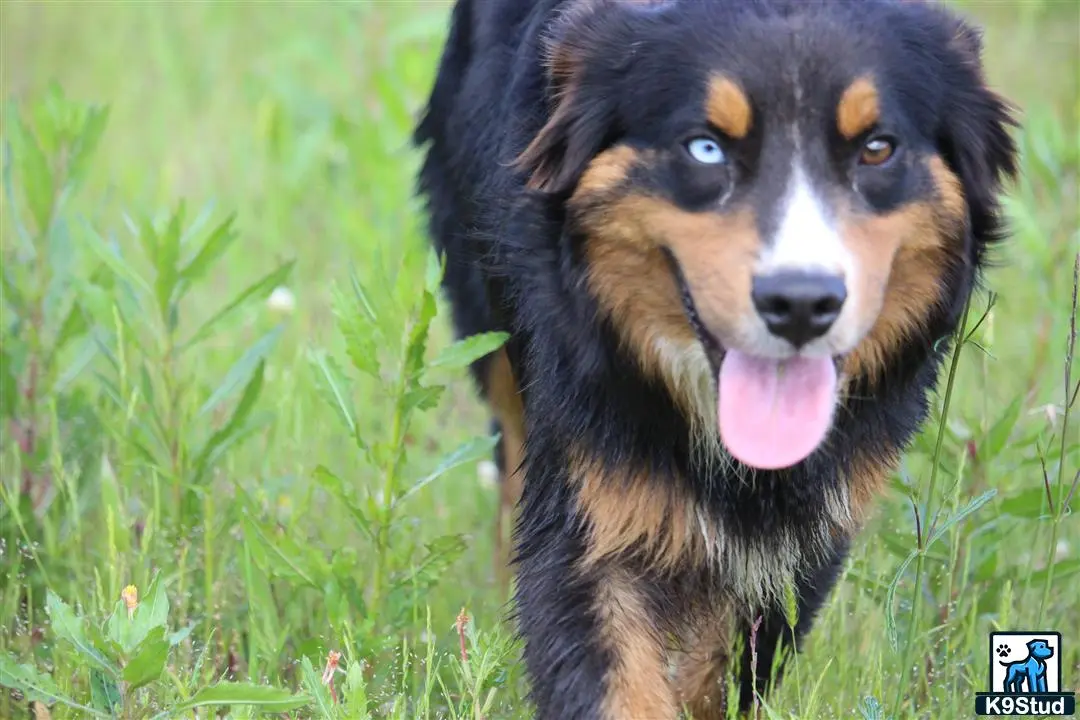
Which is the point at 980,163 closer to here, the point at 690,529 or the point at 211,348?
the point at 690,529

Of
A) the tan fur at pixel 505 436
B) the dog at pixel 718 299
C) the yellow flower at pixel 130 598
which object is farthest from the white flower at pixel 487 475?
the yellow flower at pixel 130 598

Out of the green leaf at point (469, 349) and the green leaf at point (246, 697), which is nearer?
the green leaf at point (246, 697)

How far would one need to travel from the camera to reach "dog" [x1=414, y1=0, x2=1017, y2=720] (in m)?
2.67

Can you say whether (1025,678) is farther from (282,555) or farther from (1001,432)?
(282,555)

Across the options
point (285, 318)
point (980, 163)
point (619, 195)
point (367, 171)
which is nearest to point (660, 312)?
point (619, 195)

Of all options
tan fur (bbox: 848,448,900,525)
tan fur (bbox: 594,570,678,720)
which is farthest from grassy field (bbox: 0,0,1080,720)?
tan fur (bbox: 594,570,678,720)

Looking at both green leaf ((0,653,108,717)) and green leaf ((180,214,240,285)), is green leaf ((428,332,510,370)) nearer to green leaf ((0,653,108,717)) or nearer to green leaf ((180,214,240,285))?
green leaf ((180,214,240,285))

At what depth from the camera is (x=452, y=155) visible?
4.15 metres

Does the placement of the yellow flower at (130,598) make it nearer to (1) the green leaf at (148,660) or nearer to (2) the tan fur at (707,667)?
(1) the green leaf at (148,660)

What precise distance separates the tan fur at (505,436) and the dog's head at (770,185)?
120 cm

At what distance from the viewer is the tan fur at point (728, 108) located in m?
2.68

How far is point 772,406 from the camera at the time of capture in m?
2.81

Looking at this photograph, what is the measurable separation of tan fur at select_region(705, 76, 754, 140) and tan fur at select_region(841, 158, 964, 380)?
26cm

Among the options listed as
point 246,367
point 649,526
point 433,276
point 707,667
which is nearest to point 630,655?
point 649,526
